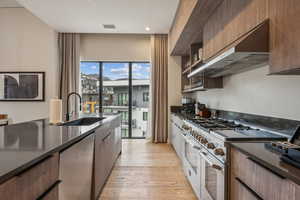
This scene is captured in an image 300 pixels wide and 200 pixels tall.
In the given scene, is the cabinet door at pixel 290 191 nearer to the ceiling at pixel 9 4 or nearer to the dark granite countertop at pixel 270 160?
the dark granite countertop at pixel 270 160

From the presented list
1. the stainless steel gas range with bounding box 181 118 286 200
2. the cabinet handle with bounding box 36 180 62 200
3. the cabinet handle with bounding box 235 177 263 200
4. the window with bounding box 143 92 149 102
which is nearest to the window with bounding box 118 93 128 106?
the window with bounding box 143 92 149 102

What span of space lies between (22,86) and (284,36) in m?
5.81

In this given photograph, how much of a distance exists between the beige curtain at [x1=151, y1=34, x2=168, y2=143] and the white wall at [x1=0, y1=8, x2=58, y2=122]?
2674 mm

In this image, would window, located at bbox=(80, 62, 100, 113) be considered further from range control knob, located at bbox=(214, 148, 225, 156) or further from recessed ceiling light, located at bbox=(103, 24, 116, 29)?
range control knob, located at bbox=(214, 148, 225, 156)

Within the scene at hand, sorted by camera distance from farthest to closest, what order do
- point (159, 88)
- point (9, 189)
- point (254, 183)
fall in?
point (159, 88) → point (254, 183) → point (9, 189)

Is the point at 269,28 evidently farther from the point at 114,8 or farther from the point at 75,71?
the point at 75,71

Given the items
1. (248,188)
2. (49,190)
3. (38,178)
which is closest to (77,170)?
(49,190)

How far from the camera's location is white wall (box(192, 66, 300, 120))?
156 centimetres

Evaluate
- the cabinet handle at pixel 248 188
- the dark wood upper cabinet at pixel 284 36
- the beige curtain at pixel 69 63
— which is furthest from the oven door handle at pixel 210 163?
the beige curtain at pixel 69 63

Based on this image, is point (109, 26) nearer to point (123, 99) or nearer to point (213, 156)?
point (123, 99)

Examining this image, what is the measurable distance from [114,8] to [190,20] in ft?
5.88

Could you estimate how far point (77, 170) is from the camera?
5.20ft

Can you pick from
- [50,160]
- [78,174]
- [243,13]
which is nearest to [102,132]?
[78,174]

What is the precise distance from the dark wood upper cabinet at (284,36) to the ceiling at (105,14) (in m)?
2.75
